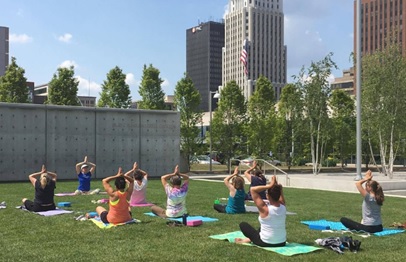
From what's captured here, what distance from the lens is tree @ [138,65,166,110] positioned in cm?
4240

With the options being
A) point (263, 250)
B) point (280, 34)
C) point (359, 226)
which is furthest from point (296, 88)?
point (280, 34)

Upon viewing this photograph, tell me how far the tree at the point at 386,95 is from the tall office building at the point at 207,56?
151 m

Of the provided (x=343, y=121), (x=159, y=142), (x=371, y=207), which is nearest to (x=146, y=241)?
(x=371, y=207)

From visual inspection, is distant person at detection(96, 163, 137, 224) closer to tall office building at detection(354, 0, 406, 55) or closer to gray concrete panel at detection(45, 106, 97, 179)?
gray concrete panel at detection(45, 106, 97, 179)

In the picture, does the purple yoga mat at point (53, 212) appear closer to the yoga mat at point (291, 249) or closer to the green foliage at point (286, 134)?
the yoga mat at point (291, 249)

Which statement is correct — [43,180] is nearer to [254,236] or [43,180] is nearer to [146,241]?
[146,241]

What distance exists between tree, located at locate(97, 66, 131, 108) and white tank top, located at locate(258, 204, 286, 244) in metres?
35.0

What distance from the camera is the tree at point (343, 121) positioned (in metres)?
46.7

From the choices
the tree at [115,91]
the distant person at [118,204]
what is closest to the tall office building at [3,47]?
the tree at [115,91]

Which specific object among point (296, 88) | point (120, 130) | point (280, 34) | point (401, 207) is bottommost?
point (401, 207)

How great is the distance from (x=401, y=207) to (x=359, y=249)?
8.98m

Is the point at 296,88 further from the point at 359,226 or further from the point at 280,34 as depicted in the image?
the point at 280,34

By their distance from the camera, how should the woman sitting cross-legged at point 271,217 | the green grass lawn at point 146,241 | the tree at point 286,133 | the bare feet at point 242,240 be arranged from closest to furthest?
the green grass lawn at point 146,241
the woman sitting cross-legged at point 271,217
the bare feet at point 242,240
the tree at point 286,133

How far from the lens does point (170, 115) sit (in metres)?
35.1
